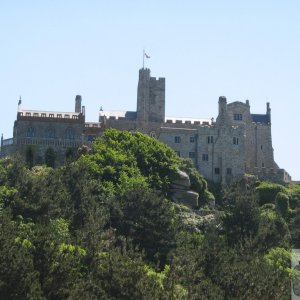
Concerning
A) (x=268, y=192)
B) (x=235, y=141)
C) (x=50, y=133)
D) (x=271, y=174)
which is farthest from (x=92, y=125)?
(x=268, y=192)

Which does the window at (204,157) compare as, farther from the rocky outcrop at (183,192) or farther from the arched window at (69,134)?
the arched window at (69,134)

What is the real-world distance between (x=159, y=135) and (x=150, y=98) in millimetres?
6921

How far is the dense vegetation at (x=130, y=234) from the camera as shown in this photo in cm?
4647

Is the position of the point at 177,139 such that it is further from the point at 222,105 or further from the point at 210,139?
the point at 222,105

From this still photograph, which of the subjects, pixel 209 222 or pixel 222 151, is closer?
pixel 209 222

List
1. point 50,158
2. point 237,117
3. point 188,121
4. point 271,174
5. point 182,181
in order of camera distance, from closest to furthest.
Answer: point 182,181
point 50,158
point 271,174
point 188,121
point 237,117

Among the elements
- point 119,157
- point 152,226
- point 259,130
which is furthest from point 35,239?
point 259,130

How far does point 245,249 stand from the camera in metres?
63.7

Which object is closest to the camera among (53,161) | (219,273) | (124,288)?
(124,288)

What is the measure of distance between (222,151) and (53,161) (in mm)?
21474

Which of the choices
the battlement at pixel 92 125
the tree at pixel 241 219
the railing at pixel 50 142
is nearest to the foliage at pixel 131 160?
the railing at pixel 50 142

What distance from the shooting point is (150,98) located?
10719 centimetres

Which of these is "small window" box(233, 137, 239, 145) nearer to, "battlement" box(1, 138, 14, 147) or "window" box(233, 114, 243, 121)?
"window" box(233, 114, 243, 121)

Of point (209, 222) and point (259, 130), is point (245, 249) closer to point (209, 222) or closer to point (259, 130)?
point (209, 222)
